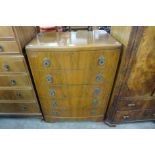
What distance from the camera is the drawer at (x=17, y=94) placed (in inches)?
56.2

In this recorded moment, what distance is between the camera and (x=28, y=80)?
133 centimetres

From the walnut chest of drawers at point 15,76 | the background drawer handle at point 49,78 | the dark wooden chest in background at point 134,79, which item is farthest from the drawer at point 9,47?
the dark wooden chest in background at point 134,79

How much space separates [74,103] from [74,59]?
1.94 feet

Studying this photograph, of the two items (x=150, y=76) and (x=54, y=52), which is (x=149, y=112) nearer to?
(x=150, y=76)

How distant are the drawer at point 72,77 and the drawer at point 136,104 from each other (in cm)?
31

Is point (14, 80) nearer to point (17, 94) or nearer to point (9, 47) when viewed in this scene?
point (17, 94)

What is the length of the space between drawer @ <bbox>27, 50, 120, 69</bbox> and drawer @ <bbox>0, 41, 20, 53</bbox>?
0.11 metres

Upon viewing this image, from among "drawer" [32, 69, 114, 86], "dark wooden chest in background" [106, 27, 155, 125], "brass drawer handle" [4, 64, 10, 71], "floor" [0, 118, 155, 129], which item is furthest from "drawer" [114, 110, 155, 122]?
"brass drawer handle" [4, 64, 10, 71]

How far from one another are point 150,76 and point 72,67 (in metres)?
0.74

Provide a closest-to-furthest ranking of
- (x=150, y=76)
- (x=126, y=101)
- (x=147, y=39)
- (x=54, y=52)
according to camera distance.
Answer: (x=147, y=39)
(x=54, y=52)
(x=150, y=76)
(x=126, y=101)

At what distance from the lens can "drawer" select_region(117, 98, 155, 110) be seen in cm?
144

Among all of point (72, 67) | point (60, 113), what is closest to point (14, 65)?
point (72, 67)

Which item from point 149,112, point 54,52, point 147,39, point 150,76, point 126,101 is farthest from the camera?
point 149,112

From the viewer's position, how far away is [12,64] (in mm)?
1199
